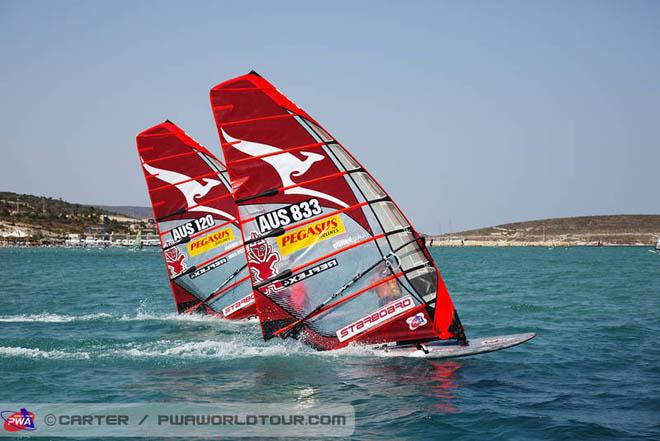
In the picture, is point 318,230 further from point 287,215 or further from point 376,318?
point 376,318

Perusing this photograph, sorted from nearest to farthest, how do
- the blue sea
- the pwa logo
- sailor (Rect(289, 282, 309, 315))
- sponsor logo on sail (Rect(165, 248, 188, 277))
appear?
the pwa logo → the blue sea → sailor (Rect(289, 282, 309, 315)) → sponsor logo on sail (Rect(165, 248, 188, 277))

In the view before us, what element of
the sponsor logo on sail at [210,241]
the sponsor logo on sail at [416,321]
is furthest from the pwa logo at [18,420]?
the sponsor logo on sail at [210,241]

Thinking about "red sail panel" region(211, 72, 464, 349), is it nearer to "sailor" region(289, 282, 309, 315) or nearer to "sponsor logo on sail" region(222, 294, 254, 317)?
"sailor" region(289, 282, 309, 315)

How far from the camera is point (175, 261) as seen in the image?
2042 centimetres

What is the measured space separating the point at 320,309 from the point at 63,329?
342 inches

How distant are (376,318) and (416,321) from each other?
797mm

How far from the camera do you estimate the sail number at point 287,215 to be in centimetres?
1345

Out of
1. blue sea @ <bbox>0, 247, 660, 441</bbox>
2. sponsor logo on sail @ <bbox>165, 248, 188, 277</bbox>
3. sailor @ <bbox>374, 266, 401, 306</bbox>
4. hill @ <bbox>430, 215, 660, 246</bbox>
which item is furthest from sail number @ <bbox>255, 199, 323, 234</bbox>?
hill @ <bbox>430, 215, 660, 246</bbox>

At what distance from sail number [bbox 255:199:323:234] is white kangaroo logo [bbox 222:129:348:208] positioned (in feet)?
0.86

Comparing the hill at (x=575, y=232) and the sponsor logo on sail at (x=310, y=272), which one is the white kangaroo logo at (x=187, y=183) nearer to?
the sponsor logo on sail at (x=310, y=272)

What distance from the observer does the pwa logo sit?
9.25m

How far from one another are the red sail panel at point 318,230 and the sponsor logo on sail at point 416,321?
0.02 meters

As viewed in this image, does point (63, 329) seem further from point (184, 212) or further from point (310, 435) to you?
point (310, 435)

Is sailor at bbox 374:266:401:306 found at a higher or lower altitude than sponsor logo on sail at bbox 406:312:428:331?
higher
